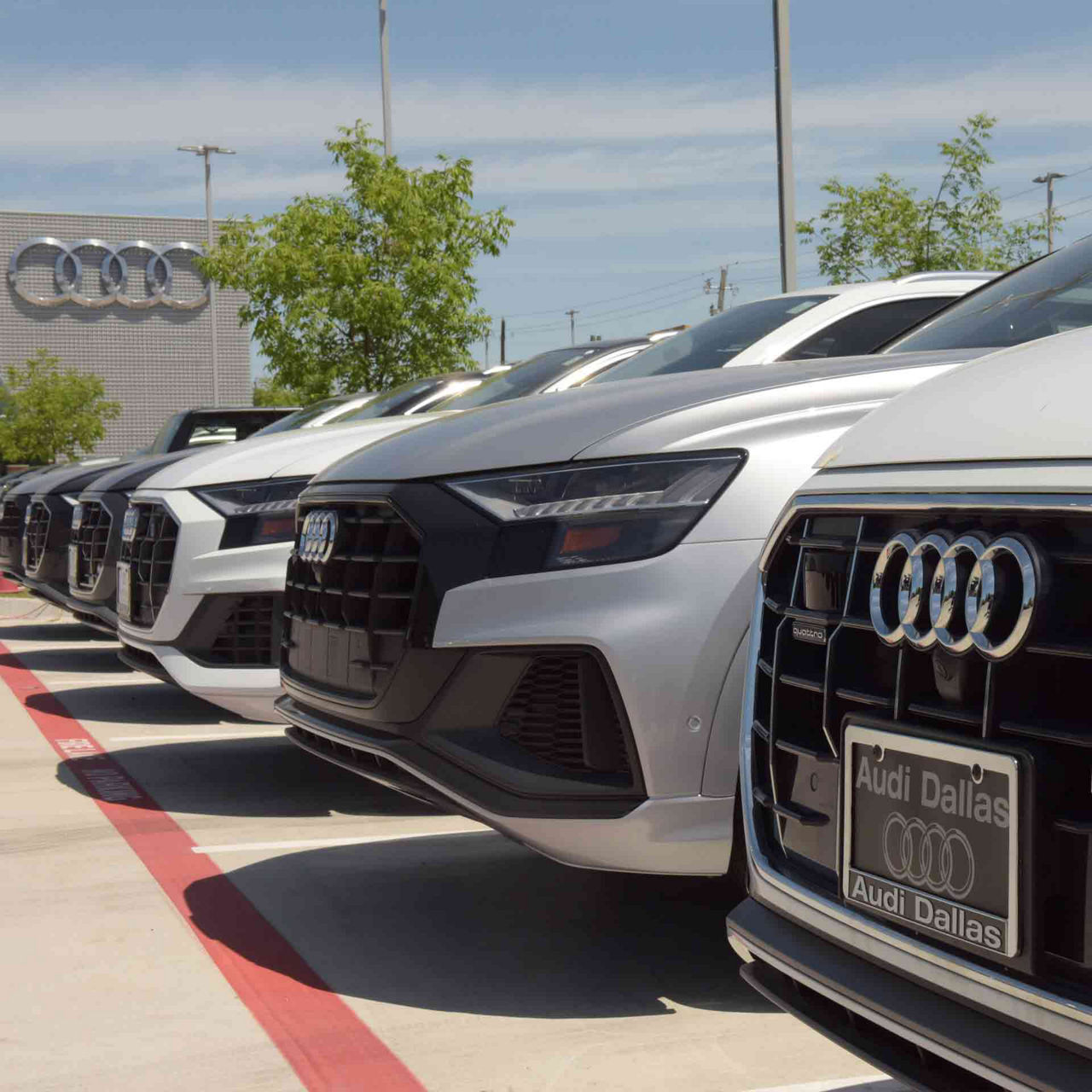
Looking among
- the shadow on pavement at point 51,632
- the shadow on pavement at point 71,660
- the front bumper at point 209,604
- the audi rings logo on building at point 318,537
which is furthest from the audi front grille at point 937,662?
the shadow on pavement at point 51,632

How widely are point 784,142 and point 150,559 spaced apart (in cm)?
793

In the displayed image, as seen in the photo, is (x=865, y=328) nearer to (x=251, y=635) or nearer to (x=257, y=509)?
(x=257, y=509)

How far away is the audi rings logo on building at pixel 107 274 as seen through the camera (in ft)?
182

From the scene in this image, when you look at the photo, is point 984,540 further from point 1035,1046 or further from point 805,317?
point 805,317

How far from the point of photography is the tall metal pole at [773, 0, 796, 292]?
12594mm

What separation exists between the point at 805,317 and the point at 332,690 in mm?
2296

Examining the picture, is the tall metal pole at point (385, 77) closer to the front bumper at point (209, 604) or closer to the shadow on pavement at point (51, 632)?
the shadow on pavement at point (51, 632)

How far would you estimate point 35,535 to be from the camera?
36.1 ft

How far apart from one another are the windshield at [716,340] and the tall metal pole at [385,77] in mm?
16025

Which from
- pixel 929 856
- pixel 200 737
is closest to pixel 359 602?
pixel 929 856

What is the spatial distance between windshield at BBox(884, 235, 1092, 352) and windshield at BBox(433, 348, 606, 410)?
3.07 m

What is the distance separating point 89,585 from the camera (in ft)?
28.7

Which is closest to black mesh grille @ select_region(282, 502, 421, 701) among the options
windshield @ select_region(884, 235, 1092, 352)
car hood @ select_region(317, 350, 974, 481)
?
car hood @ select_region(317, 350, 974, 481)

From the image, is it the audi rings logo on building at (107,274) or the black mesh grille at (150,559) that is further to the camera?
the audi rings logo on building at (107,274)
